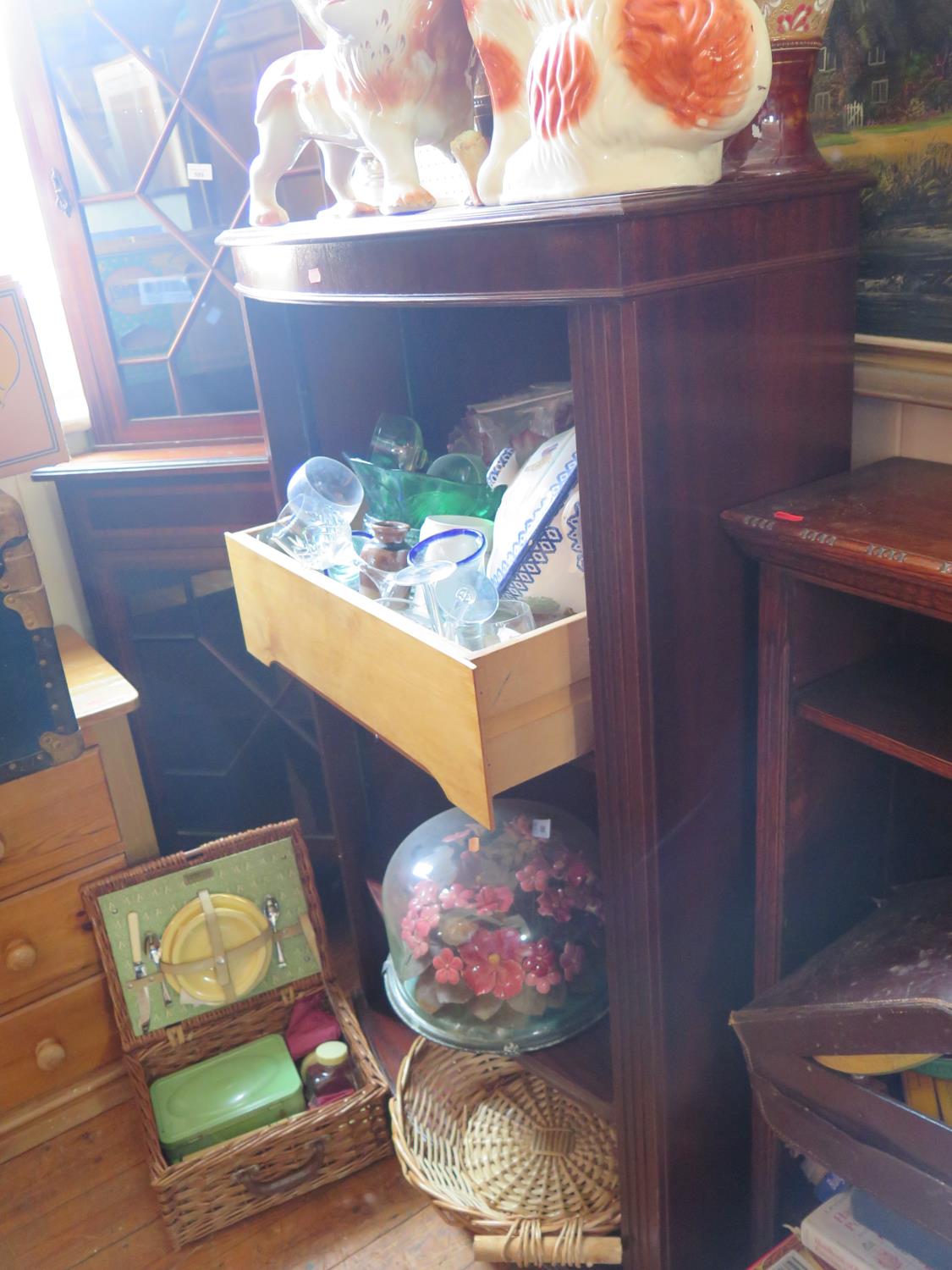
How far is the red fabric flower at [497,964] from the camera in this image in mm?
1198

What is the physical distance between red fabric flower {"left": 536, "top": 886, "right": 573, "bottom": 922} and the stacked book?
0.39 metres

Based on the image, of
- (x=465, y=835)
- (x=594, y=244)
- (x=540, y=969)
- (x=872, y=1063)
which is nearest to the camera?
(x=594, y=244)

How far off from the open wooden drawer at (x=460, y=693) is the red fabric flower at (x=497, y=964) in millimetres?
314

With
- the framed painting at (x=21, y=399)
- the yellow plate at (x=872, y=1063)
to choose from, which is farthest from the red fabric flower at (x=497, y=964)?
the framed painting at (x=21, y=399)

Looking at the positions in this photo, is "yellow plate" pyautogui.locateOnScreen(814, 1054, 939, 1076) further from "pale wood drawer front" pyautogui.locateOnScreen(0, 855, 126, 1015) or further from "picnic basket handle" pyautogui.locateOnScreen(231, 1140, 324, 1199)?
"pale wood drawer front" pyautogui.locateOnScreen(0, 855, 126, 1015)

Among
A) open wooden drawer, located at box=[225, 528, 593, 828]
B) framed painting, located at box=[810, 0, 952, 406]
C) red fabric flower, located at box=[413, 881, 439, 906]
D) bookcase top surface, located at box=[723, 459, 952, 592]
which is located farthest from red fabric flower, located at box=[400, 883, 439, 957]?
framed painting, located at box=[810, 0, 952, 406]

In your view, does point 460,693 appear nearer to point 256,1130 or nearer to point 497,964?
point 497,964

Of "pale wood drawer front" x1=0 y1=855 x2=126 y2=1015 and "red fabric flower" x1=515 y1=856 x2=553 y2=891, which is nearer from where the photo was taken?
"red fabric flower" x1=515 y1=856 x2=553 y2=891

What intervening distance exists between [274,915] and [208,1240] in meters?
0.44

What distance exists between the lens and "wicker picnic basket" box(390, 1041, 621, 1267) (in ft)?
3.77

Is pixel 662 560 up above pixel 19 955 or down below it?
above

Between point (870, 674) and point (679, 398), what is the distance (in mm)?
302

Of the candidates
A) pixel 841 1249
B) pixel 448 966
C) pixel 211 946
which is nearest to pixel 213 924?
pixel 211 946

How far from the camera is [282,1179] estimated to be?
4.71 ft
